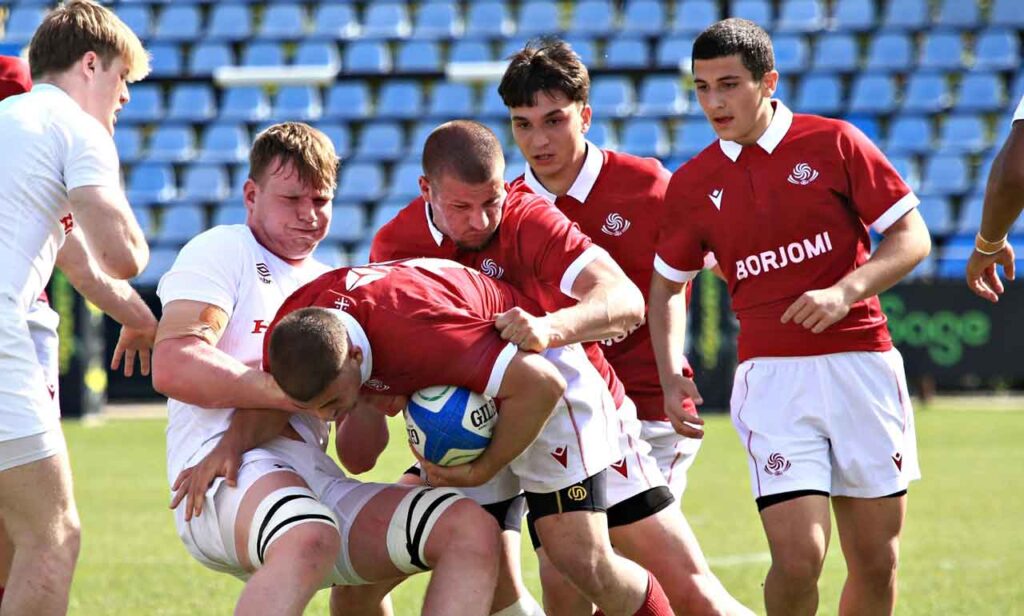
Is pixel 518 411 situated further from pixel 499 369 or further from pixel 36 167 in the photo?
pixel 36 167

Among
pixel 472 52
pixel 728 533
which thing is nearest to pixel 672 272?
pixel 728 533

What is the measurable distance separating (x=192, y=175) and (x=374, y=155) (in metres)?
2.61

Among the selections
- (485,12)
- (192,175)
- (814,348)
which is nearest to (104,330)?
(192,175)

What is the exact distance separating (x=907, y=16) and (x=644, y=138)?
476 centimetres

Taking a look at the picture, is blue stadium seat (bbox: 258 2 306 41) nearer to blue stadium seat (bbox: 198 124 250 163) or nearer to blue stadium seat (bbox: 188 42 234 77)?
blue stadium seat (bbox: 188 42 234 77)

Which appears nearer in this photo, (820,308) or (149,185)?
(820,308)

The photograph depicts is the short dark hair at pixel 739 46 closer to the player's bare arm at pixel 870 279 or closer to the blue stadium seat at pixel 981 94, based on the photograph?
the player's bare arm at pixel 870 279

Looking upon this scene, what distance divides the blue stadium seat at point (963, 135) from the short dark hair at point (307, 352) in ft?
57.7

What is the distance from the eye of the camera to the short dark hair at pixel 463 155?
4.22 m

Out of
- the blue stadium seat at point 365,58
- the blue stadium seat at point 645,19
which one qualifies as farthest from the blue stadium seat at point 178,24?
the blue stadium seat at point 645,19

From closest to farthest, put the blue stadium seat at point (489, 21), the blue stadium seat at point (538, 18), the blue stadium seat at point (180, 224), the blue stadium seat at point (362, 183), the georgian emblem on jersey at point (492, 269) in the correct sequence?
the georgian emblem on jersey at point (492, 269)
the blue stadium seat at point (180, 224)
the blue stadium seat at point (362, 183)
the blue stadium seat at point (538, 18)
the blue stadium seat at point (489, 21)

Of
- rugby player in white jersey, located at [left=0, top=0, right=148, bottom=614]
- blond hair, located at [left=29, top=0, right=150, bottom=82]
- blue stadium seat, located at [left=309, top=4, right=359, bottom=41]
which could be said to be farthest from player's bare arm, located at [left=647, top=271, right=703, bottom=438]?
blue stadium seat, located at [left=309, top=4, right=359, bottom=41]

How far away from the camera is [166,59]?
21750 mm

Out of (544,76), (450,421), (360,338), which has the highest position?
(544,76)
